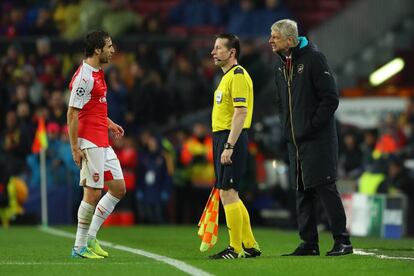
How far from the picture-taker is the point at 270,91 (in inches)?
985

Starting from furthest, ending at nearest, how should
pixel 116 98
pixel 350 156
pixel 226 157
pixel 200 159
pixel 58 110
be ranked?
pixel 116 98
pixel 200 159
pixel 58 110
pixel 350 156
pixel 226 157

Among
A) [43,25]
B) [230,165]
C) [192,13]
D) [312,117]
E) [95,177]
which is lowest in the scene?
[95,177]

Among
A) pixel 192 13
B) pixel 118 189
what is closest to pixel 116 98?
pixel 192 13

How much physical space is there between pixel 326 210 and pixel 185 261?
1.60m

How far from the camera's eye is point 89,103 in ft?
39.3

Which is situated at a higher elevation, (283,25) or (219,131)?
(283,25)

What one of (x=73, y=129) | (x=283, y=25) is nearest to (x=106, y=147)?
(x=73, y=129)

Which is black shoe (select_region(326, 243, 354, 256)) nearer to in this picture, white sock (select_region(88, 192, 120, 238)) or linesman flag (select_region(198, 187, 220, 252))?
linesman flag (select_region(198, 187, 220, 252))

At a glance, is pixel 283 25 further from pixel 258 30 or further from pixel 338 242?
pixel 258 30

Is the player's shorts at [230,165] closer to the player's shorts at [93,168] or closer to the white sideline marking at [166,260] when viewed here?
the white sideline marking at [166,260]

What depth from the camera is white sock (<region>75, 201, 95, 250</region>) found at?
1196cm

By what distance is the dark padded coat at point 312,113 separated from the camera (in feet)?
39.5

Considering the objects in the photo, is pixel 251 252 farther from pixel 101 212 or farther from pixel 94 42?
pixel 94 42

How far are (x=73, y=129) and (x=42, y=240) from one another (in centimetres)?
474
